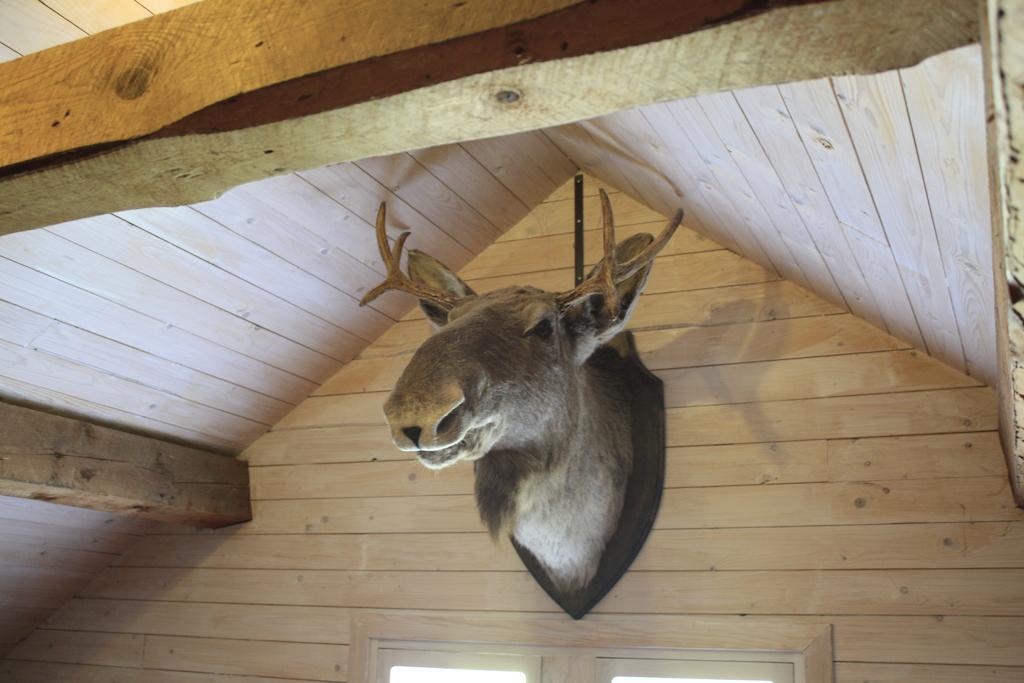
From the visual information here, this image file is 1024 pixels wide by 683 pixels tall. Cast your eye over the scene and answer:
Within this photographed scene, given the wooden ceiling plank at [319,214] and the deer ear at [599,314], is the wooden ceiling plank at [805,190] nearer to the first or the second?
the deer ear at [599,314]

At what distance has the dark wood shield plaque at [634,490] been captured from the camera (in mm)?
2662

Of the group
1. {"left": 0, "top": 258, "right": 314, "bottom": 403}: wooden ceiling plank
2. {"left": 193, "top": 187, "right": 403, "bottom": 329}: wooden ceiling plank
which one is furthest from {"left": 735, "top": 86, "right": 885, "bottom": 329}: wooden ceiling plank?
{"left": 0, "top": 258, "right": 314, "bottom": 403}: wooden ceiling plank

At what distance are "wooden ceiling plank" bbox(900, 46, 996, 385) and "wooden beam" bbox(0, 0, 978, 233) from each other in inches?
10.0

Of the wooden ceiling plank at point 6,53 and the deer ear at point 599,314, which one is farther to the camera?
the deer ear at point 599,314

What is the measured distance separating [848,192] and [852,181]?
7 centimetres

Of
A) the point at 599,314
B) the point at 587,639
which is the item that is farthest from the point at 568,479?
the point at 587,639

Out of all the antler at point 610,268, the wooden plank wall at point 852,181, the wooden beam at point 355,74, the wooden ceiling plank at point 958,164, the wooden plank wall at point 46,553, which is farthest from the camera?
the wooden plank wall at point 46,553

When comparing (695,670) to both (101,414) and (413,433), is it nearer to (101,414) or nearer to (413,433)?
(413,433)

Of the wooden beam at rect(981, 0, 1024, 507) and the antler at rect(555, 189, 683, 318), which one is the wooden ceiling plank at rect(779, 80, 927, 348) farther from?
the wooden beam at rect(981, 0, 1024, 507)

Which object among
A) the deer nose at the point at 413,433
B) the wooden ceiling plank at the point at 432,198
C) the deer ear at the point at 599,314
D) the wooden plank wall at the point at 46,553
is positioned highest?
the wooden ceiling plank at the point at 432,198

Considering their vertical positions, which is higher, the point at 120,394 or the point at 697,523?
the point at 120,394

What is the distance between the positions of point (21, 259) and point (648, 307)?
175 centimetres

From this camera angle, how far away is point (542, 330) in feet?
7.44

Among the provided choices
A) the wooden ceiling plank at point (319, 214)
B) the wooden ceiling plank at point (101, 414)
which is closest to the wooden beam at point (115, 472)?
the wooden ceiling plank at point (101, 414)
